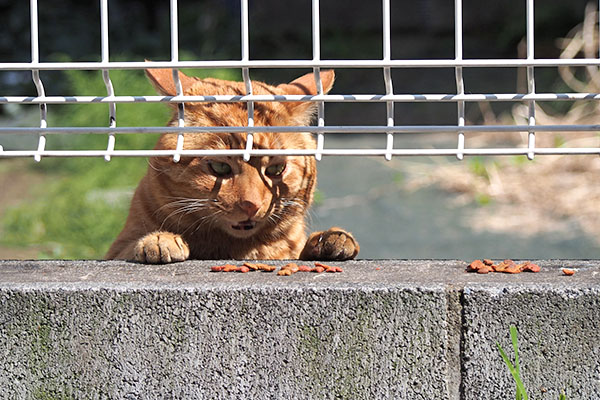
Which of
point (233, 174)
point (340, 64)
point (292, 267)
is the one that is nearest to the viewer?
point (340, 64)

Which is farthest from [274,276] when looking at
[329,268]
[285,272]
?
[329,268]

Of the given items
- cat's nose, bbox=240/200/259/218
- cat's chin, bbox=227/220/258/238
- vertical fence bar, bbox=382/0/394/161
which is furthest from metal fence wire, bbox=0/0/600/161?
cat's chin, bbox=227/220/258/238

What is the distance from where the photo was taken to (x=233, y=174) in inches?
93.6

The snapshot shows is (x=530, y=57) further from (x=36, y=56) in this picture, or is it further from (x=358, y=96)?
(x=36, y=56)

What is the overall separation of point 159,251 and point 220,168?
1.33 feet

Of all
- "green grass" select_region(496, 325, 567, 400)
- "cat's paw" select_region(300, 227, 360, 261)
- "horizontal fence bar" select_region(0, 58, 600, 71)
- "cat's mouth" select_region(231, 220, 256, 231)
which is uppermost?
"horizontal fence bar" select_region(0, 58, 600, 71)

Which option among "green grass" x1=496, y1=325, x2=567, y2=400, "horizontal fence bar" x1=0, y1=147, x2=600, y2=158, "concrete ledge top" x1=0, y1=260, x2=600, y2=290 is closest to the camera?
"green grass" x1=496, y1=325, x2=567, y2=400

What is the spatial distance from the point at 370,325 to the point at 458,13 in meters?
0.76

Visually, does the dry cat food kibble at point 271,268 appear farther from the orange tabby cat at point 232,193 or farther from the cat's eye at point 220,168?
the cat's eye at point 220,168

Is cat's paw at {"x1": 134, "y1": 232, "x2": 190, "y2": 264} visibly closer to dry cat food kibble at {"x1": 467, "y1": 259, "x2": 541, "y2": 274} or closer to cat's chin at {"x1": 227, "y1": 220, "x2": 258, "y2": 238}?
cat's chin at {"x1": 227, "y1": 220, "x2": 258, "y2": 238}

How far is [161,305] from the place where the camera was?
1.75 metres

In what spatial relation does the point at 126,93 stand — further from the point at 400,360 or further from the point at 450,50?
the point at 450,50

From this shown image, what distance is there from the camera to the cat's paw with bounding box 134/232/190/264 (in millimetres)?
2100

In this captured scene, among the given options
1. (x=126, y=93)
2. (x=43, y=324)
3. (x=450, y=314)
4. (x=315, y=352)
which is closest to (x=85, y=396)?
(x=43, y=324)
